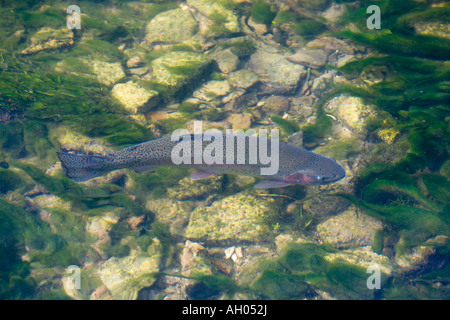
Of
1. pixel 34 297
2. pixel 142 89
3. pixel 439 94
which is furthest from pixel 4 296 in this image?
pixel 439 94

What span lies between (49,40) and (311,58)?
7.60m

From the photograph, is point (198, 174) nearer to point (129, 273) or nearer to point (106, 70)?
point (129, 273)

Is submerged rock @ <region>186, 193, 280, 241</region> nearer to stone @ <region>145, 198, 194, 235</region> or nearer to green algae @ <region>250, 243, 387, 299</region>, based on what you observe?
stone @ <region>145, 198, 194, 235</region>

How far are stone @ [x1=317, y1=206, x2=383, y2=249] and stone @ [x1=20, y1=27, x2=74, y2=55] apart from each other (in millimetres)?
8576

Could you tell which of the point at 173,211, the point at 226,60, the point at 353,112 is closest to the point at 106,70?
the point at 226,60

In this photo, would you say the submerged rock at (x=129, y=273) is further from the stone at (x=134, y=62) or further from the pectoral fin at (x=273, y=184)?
the stone at (x=134, y=62)

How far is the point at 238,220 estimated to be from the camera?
4.71 meters

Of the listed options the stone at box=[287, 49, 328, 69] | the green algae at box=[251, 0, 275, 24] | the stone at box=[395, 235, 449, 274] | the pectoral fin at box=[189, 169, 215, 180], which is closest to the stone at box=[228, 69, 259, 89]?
the stone at box=[287, 49, 328, 69]

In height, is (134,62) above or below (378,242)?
above

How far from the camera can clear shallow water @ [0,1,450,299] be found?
4.14m

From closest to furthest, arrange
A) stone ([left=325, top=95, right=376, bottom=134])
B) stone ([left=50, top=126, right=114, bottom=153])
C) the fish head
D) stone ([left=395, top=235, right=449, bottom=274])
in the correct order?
stone ([left=395, top=235, right=449, bottom=274]) → the fish head → stone ([left=325, top=95, right=376, bottom=134]) → stone ([left=50, top=126, right=114, bottom=153])

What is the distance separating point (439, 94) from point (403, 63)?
0.76 meters

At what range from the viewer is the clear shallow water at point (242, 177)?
414 cm

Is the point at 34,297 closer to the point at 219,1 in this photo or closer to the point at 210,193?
the point at 210,193
